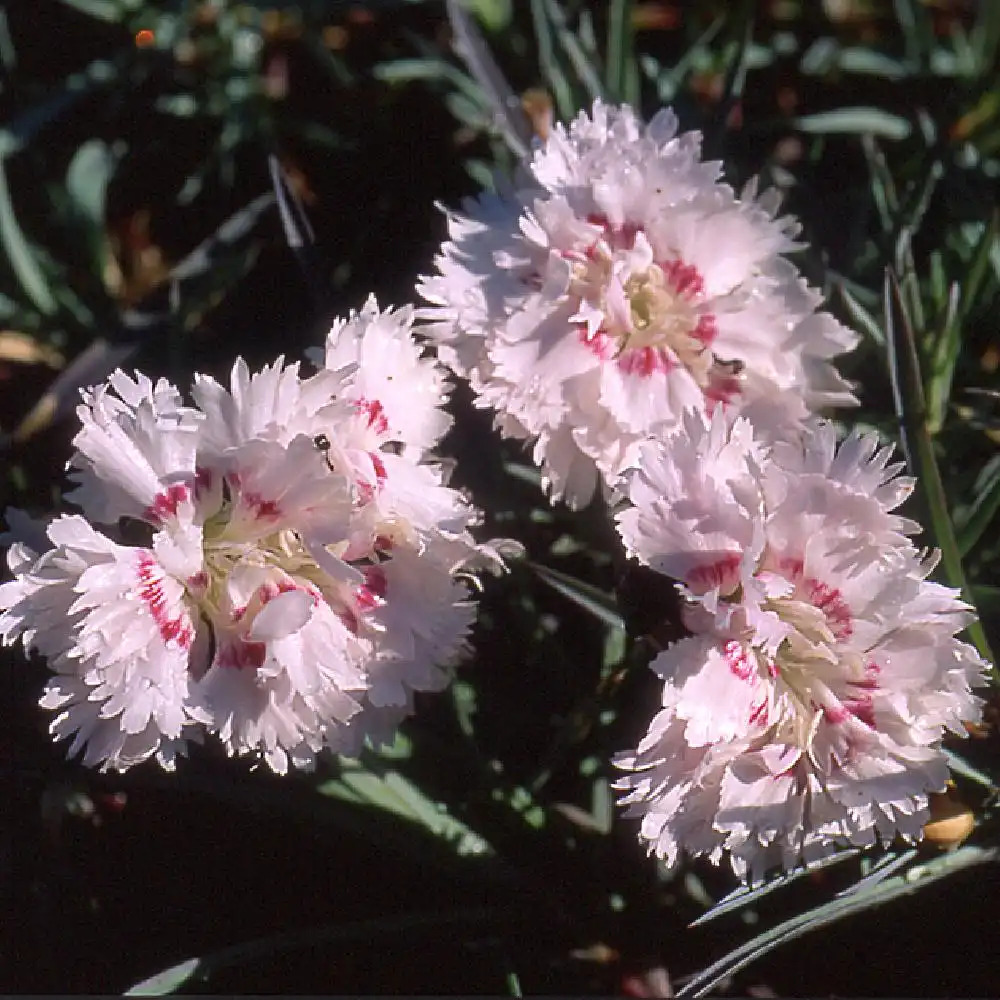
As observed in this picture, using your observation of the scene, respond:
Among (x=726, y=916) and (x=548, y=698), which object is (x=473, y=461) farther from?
(x=726, y=916)

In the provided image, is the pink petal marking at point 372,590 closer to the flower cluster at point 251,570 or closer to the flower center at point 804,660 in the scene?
the flower cluster at point 251,570

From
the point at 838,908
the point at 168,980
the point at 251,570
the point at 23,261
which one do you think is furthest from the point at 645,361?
the point at 23,261

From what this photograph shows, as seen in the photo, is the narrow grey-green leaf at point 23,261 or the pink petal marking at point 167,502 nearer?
the pink petal marking at point 167,502

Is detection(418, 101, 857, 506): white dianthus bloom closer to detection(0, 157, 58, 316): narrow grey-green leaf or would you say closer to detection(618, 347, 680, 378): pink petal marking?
detection(618, 347, 680, 378): pink petal marking

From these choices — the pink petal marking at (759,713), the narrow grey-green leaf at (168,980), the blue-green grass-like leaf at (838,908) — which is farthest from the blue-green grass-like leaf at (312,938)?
the pink petal marking at (759,713)

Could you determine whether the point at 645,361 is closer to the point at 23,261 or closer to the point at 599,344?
the point at 599,344

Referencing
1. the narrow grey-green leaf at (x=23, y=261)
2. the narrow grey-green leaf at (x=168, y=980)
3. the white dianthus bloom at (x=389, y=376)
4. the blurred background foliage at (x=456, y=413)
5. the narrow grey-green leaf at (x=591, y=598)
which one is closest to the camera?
the white dianthus bloom at (x=389, y=376)

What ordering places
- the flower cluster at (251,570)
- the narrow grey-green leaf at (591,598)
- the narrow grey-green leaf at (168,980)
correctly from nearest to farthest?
the flower cluster at (251,570) < the narrow grey-green leaf at (591,598) < the narrow grey-green leaf at (168,980)
